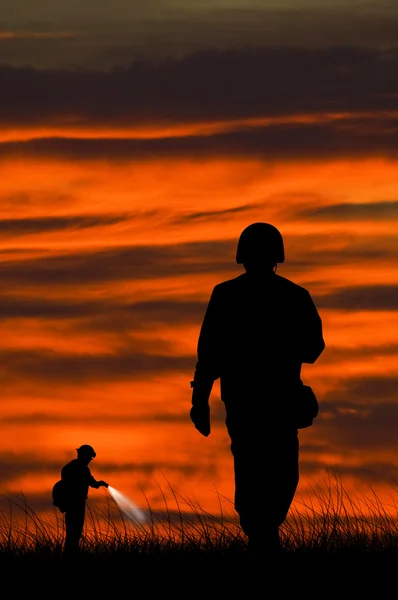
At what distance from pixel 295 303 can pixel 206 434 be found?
1.18m

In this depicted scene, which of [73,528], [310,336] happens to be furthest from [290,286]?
[73,528]

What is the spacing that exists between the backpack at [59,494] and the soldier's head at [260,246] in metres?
4.19

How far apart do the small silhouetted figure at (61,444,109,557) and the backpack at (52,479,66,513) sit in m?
0.04

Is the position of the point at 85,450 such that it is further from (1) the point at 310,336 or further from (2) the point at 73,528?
(1) the point at 310,336

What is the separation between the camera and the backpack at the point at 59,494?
1184cm

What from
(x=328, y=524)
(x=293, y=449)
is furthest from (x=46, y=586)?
(x=328, y=524)

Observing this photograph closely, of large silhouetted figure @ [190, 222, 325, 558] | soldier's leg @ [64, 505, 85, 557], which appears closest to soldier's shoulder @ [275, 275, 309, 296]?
large silhouetted figure @ [190, 222, 325, 558]

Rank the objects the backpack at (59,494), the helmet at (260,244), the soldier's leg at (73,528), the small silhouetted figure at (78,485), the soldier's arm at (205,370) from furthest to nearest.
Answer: the backpack at (59,494)
the small silhouetted figure at (78,485)
the soldier's leg at (73,528)
the soldier's arm at (205,370)
the helmet at (260,244)

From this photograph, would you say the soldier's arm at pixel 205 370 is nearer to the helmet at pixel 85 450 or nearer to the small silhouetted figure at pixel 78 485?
the small silhouetted figure at pixel 78 485

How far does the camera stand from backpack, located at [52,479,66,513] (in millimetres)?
11844

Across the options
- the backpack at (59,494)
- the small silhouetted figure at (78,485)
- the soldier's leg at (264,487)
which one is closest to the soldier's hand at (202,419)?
the soldier's leg at (264,487)

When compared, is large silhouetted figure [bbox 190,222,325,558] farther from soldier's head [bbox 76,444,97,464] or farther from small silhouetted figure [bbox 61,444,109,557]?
soldier's head [bbox 76,444,97,464]

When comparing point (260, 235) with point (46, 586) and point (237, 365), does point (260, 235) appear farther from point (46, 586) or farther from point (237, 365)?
point (46, 586)

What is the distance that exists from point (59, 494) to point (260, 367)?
4.02 meters
